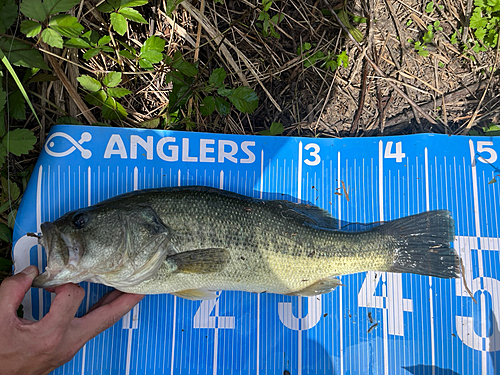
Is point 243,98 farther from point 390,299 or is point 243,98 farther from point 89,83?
point 390,299

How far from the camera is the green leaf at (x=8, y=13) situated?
2744mm

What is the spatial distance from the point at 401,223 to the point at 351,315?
989mm

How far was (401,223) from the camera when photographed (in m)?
2.90

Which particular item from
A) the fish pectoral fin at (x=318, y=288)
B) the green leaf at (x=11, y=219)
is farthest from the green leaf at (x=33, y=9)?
the fish pectoral fin at (x=318, y=288)

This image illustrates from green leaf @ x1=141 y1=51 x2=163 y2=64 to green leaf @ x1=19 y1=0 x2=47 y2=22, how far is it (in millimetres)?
793

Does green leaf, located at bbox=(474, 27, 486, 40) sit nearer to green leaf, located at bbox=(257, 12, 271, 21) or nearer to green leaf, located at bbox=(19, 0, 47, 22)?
green leaf, located at bbox=(257, 12, 271, 21)

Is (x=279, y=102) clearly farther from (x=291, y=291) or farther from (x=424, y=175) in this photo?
(x=291, y=291)

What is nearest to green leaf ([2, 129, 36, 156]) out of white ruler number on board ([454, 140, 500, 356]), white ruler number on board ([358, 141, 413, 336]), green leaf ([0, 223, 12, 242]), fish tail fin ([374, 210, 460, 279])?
green leaf ([0, 223, 12, 242])

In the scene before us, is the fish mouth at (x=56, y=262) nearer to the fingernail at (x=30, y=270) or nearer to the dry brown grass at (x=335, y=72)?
the fingernail at (x=30, y=270)

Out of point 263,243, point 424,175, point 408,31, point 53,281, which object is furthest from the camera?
point 408,31

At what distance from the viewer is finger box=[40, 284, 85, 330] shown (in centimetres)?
253

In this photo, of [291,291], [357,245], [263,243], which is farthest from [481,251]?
[263,243]

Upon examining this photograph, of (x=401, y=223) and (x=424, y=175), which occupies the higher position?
(x=424, y=175)

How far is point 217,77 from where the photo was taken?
295 centimetres
